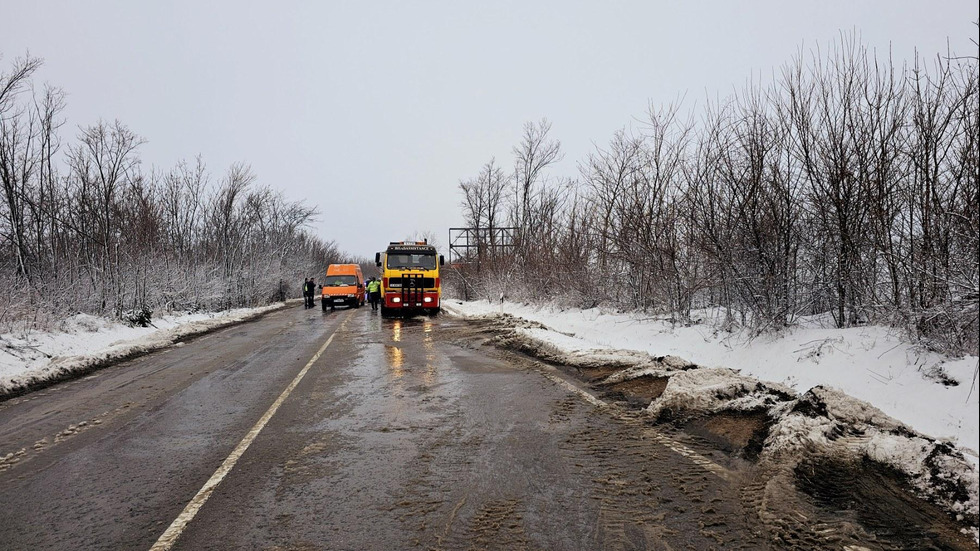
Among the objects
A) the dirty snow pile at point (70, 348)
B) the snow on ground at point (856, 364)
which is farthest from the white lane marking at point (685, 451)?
the dirty snow pile at point (70, 348)

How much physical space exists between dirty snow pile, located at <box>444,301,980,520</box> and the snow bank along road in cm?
33

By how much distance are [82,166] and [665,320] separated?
77.0ft

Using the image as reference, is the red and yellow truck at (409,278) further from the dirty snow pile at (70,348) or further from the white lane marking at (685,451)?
the white lane marking at (685,451)

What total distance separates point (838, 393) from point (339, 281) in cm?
3287

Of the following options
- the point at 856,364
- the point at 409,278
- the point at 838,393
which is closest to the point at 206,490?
the point at 838,393

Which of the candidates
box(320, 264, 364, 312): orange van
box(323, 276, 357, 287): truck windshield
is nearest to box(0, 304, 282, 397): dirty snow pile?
box(320, 264, 364, 312): orange van

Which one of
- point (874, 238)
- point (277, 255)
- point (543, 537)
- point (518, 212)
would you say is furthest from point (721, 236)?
point (277, 255)

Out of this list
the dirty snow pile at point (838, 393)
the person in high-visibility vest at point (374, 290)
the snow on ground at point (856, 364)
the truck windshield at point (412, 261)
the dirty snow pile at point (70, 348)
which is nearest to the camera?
the dirty snow pile at point (838, 393)

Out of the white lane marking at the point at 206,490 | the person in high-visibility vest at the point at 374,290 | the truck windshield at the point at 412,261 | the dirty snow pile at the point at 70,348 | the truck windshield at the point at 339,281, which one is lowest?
the white lane marking at the point at 206,490

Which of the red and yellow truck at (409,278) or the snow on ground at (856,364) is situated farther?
the red and yellow truck at (409,278)

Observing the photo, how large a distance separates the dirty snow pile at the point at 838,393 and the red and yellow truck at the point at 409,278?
14321mm

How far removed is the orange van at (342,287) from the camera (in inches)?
1357

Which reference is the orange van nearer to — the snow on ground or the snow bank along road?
the snow on ground

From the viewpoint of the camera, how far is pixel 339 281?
35625 mm
